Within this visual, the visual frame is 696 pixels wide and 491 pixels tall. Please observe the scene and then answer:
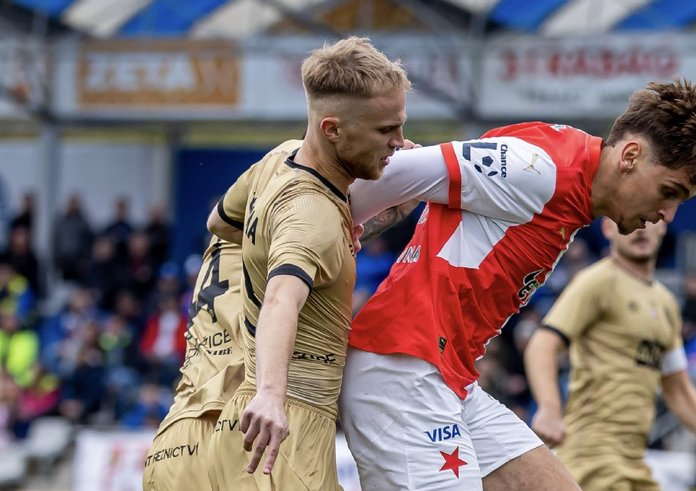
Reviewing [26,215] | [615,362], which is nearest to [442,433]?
[615,362]

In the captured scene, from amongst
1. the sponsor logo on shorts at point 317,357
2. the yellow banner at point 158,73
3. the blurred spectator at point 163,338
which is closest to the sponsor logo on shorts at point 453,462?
the sponsor logo on shorts at point 317,357

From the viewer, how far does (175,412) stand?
15.8 feet

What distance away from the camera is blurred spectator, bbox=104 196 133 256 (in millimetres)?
17500

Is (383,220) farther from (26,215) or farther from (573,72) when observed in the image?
(26,215)

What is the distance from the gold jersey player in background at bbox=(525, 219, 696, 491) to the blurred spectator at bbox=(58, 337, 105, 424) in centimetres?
892

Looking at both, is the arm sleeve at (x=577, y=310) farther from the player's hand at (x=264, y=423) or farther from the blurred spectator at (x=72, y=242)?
the blurred spectator at (x=72, y=242)

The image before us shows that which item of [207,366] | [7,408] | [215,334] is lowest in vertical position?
[7,408]

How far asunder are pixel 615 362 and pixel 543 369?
1.31 ft

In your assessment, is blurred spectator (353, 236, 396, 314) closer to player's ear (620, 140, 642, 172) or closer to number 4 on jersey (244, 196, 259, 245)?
player's ear (620, 140, 642, 172)

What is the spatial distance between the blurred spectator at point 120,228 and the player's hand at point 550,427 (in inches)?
463

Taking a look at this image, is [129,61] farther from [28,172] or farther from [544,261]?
[544,261]

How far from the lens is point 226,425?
14.3 ft

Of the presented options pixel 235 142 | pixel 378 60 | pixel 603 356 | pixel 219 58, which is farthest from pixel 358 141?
pixel 235 142

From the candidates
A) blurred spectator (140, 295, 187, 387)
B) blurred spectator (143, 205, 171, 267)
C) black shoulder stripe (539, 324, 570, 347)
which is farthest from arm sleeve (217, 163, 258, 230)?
blurred spectator (143, 205, 171, 267)
